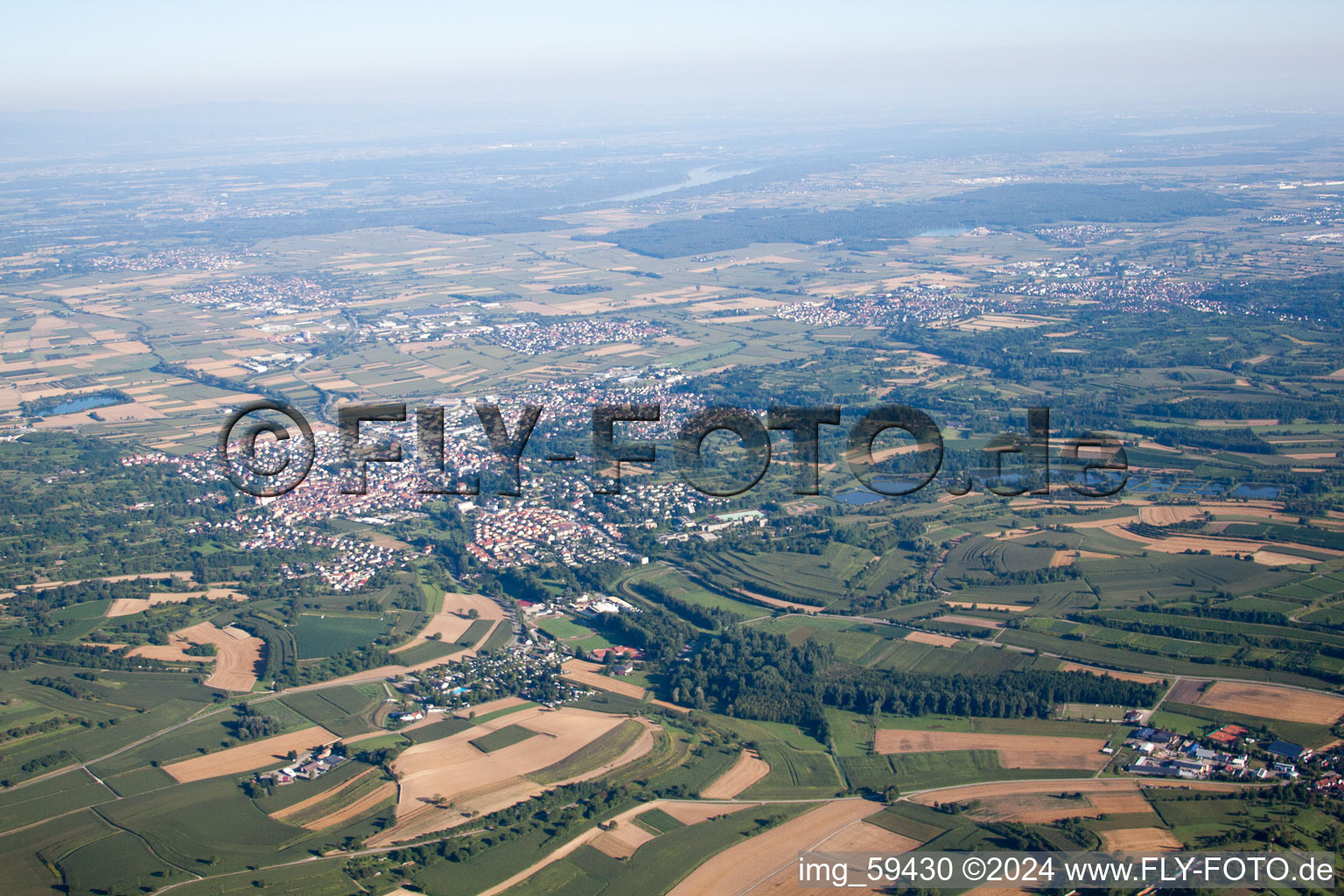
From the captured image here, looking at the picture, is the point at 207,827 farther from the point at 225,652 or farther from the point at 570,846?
the point at 225,652

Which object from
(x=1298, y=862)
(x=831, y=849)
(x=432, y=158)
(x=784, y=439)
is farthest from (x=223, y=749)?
(x=432, y=158)

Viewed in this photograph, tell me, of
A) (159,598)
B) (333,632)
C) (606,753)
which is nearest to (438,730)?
(606,753)

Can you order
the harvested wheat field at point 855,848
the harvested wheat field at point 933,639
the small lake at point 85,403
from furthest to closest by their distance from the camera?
1. the small lake at point 85,403
2. the harvested wheat field at point 933,639
3. the harvested wheat field at point 855,848

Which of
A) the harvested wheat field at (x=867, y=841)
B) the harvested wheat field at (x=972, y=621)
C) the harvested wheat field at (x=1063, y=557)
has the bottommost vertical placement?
the harvested wheat field at (x=867, y=841)

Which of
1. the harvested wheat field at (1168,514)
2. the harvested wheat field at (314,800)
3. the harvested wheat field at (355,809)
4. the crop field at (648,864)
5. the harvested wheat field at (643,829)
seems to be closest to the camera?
the crop field at (648,864)

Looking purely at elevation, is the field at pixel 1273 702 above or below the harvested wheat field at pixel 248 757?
above

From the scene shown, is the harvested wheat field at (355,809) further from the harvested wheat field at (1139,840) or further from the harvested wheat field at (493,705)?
the harvested wheat field at (1139,840)

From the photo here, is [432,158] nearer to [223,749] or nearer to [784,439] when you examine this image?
[784,439]

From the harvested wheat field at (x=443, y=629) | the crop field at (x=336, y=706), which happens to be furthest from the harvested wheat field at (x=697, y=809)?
the harvested wheat field at (x=443, y=629)
